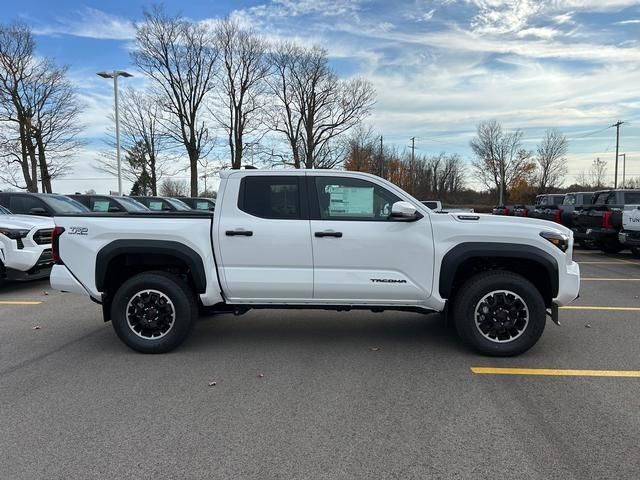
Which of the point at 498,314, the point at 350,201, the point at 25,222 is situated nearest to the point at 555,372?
the point at 498,314

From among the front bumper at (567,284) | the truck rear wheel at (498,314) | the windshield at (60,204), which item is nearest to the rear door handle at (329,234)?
the truck rear wheel at (498,314)

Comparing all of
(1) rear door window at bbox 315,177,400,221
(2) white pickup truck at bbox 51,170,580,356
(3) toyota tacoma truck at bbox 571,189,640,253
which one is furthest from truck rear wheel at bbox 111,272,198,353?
(3) toyota tacoma truck at bbox 571,189,640,253

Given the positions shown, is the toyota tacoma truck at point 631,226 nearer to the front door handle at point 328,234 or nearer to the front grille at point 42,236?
the front door handle at point 328,234

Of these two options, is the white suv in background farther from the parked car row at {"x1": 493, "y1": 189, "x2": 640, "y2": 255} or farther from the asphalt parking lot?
the parked car row at {"x1": 493, "y1": 189, "x2": 640, "y2": 255}

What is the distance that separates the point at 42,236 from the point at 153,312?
192 inches

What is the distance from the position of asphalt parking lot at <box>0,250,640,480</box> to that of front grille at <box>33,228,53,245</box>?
267cm

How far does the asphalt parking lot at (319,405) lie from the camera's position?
2998mm

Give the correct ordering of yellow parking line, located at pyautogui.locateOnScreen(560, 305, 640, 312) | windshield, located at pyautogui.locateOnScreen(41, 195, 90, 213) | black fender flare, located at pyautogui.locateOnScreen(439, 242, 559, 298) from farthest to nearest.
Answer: windshield, located at pyautogui.locateOnScreen(41, 195, 90, 213), yellow parking line, located at pyautogui.locateOnScreen(560, 305, 640, 312), black fender flare, located at pyautogui.locateOnScreen(439, 242, 559, 298)

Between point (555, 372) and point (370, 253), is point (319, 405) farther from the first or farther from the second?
point (555, 372)

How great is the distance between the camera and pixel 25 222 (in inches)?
339

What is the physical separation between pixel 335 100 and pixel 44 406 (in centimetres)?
4346

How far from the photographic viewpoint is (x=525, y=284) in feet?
15.7

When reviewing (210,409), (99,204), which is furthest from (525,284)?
(99,204)

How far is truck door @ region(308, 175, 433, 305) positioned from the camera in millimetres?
4840
